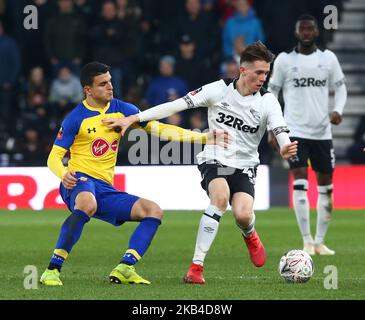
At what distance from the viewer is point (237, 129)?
10305mm

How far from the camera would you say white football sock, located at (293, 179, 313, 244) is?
12898 millimetres

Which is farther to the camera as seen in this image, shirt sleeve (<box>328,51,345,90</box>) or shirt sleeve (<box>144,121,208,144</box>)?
shirt sleeve (<box>328,51,345,90</box>)

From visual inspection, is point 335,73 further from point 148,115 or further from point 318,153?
point 148,115

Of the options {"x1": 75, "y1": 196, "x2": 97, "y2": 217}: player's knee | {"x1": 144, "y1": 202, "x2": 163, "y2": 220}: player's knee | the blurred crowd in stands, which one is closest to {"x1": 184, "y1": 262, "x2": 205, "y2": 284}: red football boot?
{"x1": 144, "y1": 202, "x2": 163, "y2": 220}: player's knee

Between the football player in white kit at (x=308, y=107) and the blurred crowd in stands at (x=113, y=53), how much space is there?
6.28m

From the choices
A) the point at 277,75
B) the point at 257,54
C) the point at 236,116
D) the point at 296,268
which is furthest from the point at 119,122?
the point at 277,75

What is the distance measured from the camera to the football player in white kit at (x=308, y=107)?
1294 centimetres

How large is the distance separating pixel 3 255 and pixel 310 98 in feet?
11.5

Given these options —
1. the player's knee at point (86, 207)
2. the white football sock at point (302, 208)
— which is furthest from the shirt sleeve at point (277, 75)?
the player's knee at point (86, 207)

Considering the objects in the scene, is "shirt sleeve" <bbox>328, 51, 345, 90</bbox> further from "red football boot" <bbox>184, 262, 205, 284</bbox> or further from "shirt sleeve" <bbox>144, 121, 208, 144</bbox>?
"red football boot" <bbox>184, 262, 205, 284</bbox>

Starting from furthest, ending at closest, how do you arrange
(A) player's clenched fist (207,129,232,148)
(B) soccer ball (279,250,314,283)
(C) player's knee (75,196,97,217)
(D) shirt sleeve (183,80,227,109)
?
(D) shirt sleeve (183,80,227,109), (B) soccer ball (279,250,314,283), (A) player's clenched fist (207,129,232,148), (C) player's knee (75,196,97,217)

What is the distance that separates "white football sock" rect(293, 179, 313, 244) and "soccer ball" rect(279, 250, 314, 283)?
2.87 metres
